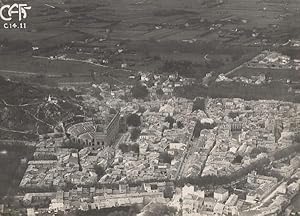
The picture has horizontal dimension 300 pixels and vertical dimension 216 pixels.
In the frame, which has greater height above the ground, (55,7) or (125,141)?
(55,7)

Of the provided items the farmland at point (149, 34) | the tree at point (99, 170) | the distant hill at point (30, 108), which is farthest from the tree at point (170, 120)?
the farmland at point (149, 34)

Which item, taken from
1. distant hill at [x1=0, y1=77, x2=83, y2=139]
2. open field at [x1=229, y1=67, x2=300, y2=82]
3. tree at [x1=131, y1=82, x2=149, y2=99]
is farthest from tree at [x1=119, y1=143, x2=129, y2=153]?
open field at [x1=229, y1=67, x2=300, y2=82]

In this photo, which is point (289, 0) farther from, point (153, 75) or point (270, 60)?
point (153, 75)

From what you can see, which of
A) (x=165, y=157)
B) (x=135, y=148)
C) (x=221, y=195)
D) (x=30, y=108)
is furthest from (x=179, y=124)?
(x=221, y=195)

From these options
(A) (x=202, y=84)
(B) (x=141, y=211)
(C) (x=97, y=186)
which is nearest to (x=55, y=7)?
(A) (x=202, y=84)

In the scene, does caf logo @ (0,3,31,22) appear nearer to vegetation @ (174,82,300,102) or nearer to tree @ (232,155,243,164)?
vegetation @ (174,82,300,102)

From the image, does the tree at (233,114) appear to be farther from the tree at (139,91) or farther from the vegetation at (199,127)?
the tree at (139,91)
